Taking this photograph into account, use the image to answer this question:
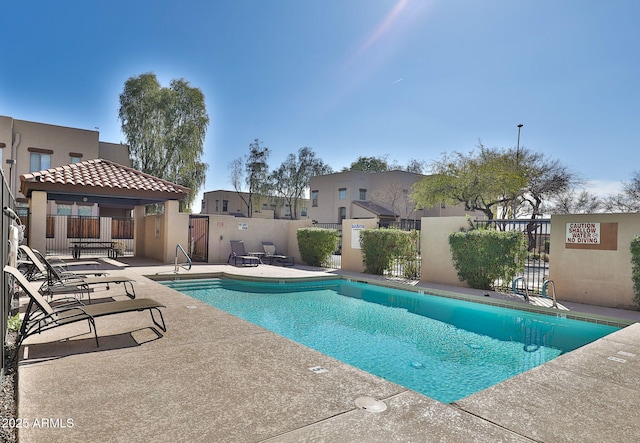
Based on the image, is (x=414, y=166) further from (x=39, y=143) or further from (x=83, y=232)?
(x=39, y=143)

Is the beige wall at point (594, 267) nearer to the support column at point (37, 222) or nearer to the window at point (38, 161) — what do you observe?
the support column at point (37, 222)

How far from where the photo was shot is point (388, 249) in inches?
507

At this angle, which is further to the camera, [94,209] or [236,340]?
[94,209]

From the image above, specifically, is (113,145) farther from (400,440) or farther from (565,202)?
(565,202)

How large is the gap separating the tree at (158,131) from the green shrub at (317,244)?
41.7 feet

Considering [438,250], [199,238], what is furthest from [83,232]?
[438,250]

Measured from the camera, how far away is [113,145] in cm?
2503

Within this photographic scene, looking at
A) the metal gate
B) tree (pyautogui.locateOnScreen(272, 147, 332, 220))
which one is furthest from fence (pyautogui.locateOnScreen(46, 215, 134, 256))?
tree (pyautogui.locateOnScreen(272, 147, 332, 220))

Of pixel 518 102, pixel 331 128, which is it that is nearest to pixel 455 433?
pixel 518 102

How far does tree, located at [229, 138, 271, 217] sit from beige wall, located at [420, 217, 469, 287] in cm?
3177

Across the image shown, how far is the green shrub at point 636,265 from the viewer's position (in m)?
7.83

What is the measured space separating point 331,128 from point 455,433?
20.7 m

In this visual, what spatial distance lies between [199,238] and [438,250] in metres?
10.5

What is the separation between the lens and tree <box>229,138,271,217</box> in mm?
41375
